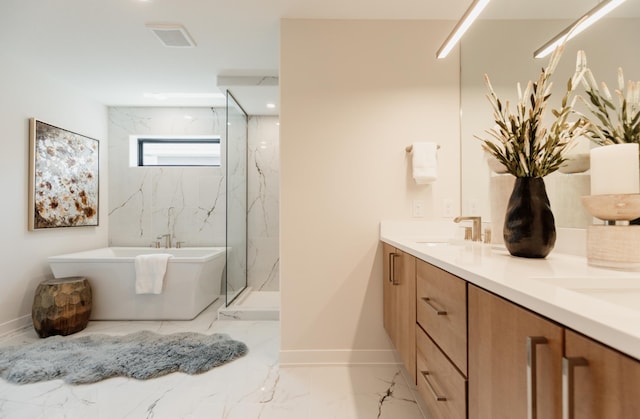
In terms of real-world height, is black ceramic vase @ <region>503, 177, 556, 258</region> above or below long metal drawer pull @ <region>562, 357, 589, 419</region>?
above

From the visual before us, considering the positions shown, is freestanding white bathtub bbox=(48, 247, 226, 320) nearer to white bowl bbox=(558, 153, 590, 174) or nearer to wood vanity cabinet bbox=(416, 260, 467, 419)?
wood vanity cabinet bbox=(416, 260, 467, 419)

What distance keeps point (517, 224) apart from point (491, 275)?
0.47 m

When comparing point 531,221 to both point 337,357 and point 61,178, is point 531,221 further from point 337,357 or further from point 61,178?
point 61,178

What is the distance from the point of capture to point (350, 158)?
220 centimetres

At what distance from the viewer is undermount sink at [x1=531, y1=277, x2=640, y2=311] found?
0.82m

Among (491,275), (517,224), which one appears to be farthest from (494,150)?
(491,275)

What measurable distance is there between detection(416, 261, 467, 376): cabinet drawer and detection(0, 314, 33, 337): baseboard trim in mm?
3449

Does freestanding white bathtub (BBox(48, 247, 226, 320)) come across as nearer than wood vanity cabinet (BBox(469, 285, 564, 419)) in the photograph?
No

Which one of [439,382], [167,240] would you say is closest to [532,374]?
[439,382]

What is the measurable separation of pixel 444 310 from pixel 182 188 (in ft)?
12.0

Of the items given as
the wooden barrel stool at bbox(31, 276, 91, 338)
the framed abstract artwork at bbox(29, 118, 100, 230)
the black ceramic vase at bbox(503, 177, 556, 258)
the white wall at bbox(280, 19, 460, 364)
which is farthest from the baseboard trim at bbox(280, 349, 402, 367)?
the framed abstract artwork at bbox(29, 118, 100, 230)

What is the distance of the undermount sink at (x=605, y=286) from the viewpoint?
0.82 m

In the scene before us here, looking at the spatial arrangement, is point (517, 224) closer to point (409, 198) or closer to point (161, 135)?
point (409, 198)

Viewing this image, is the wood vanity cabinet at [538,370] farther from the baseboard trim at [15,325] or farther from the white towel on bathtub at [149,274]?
the baseboard trim at [15,325]
